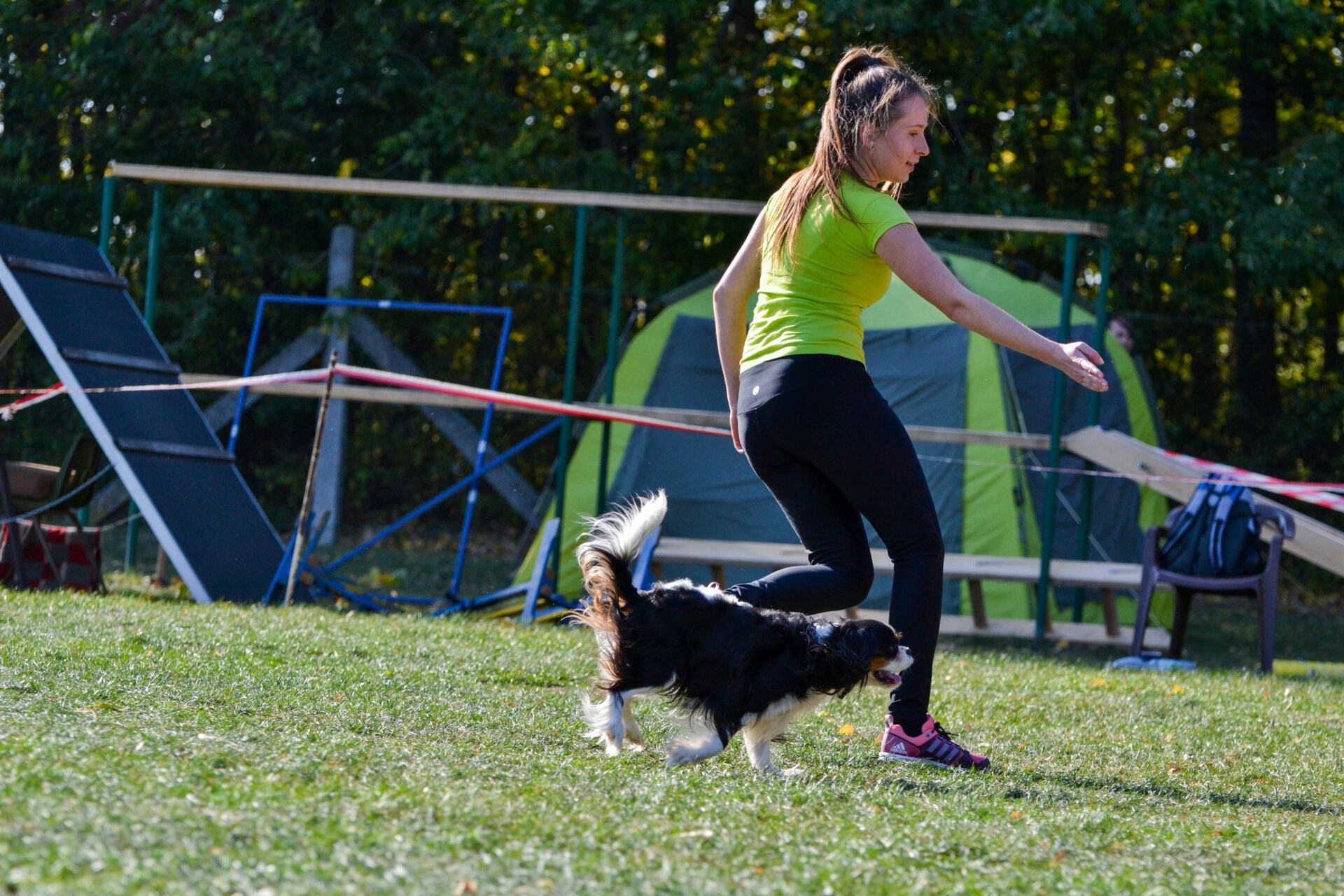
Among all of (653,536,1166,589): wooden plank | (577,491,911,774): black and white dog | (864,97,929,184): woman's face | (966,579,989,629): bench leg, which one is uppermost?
(864,97,929,184): woman's face

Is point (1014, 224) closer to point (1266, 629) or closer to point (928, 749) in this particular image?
point (1266, 629)

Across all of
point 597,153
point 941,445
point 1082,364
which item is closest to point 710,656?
point 1082,364

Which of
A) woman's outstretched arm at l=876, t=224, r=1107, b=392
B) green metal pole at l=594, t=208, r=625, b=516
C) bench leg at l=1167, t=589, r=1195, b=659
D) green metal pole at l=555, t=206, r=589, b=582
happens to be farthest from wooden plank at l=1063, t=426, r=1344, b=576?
woman's outstretched arm at l=876, t=224, r=1107, b=392

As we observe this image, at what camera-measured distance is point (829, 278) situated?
314 cm

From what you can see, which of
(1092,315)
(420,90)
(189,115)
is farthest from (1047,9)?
(189,115)

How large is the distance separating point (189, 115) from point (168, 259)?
1129mm

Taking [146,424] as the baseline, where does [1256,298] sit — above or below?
above

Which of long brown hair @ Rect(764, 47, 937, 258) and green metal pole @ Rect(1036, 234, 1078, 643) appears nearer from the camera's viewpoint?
long brown hair @ Rect(764, 47, 937, 258)

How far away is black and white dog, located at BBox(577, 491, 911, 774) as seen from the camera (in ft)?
9.78

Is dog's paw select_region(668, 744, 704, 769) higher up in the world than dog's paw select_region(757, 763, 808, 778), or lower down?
higher up

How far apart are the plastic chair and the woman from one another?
3.16 m

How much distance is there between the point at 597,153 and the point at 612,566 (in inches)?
314

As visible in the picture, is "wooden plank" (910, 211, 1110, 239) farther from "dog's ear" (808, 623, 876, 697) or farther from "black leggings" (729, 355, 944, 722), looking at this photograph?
"dog's ear" (808, 623, 876, 697)

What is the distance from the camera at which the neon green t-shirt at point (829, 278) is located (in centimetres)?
309
